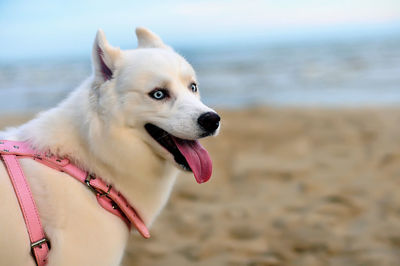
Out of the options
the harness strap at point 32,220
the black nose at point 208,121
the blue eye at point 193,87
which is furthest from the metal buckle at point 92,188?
the blue eye at point 193,87

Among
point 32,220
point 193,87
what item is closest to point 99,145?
point 32,220

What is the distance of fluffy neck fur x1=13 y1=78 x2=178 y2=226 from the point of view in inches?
82.5

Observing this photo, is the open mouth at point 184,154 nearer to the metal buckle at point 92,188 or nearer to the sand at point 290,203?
the metal buckle at point 92,188

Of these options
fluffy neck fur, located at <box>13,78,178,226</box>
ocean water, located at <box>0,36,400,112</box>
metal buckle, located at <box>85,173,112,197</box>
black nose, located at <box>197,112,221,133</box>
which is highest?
ocean water, located at <box>0,36,400,112</box>

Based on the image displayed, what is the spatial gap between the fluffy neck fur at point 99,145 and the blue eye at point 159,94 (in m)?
0.20

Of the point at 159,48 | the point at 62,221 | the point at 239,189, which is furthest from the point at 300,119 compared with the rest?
the point at 62,221

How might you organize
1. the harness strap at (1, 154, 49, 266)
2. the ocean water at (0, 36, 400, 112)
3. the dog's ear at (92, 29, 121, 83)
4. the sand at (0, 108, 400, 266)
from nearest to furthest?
the harness strap at (1, 154, 49, 266) < the dog's ear at (92, 29, 121, 83) < the sand at (0, 108, 400, 266) < the ocean water at (0, 36, 400, 112)

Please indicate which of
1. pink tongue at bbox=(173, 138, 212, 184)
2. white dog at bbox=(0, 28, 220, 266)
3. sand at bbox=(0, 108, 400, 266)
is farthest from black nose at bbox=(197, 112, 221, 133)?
sand at bbox=(0, 108, 400, 266)

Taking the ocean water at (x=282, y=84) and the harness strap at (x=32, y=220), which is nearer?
the harness strap at (x=32, y=220)

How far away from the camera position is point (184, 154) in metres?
2.21

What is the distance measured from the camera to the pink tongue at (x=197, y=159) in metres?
2.19

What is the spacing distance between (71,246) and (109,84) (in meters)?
0.79

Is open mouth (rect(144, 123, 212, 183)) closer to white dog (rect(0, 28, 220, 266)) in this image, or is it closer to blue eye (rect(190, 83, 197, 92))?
white dog (rect(0, 28, 220, 266))

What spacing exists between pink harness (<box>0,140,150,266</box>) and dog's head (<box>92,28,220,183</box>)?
12.0 inches
